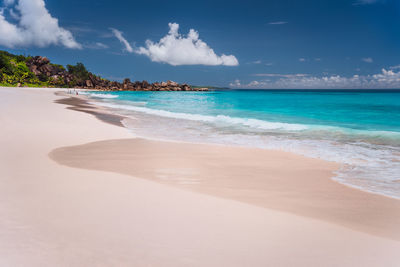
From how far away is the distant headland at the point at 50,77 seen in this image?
95925 mm

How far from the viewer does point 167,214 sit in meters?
3.53

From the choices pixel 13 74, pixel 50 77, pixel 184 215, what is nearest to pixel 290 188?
pixel 184 215

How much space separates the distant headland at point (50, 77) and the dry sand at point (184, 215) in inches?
4064

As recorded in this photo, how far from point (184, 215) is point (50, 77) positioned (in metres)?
147

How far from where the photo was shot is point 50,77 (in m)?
125

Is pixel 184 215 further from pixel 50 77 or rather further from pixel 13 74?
pixel 50 77

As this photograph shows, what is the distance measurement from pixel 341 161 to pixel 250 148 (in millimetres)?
2768

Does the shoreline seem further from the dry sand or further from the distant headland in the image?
the distant headland

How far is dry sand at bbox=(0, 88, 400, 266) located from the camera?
2662mm

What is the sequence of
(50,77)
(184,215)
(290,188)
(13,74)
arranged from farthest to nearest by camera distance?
(50,77)
(13,74)
(290,188)
(184,215)

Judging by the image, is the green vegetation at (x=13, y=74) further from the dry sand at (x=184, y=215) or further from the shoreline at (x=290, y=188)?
the dry sand at (x=184, y=215)

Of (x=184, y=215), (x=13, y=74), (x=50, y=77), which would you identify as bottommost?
(x=184, y=215)

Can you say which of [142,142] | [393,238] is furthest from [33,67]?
[393,238]

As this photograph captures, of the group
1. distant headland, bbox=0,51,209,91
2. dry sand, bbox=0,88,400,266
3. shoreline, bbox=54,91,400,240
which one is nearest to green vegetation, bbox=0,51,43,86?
distant headland, bbox=0,51,209,91
